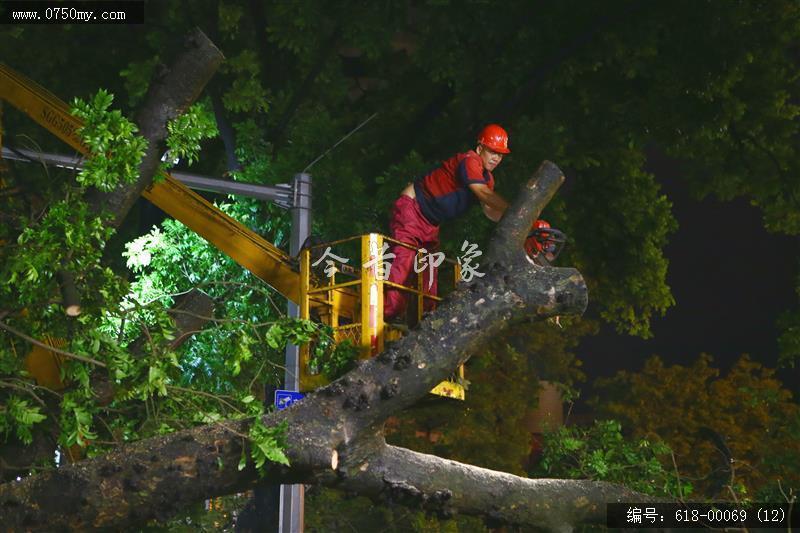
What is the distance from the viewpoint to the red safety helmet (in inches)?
420

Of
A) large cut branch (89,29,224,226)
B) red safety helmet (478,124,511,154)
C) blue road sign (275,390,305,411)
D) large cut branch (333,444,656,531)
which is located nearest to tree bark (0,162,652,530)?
large cut branch (333,444,656,531)

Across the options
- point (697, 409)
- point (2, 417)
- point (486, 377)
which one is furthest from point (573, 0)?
point (697, 409)

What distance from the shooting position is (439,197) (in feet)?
34.8

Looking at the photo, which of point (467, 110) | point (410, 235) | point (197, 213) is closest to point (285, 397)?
point (197, 213)

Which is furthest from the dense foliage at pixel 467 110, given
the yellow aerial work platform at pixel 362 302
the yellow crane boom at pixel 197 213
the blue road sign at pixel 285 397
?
the yellow aerial work platform at pixel 362 302

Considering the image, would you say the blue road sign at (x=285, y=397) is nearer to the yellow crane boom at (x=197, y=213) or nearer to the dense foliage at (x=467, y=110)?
the yellow crane boom at (x=197, y=213)

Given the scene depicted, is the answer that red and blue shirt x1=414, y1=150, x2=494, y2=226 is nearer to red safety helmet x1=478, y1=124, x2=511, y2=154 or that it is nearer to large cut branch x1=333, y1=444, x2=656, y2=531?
red safety helmet x1=478, y1=124, x2=511, y2=154

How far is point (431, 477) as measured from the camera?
26.3 feet

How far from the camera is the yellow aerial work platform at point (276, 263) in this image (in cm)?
962

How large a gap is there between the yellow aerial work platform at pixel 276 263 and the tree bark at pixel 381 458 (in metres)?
1.42

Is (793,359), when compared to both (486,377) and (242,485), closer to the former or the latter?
(242,485)

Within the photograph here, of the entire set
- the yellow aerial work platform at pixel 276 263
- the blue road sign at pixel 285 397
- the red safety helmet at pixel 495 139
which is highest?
the red safety helmet at pixel 495 139

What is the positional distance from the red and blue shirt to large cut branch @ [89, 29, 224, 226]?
3.15 m

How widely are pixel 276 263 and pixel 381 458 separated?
3.29 m
